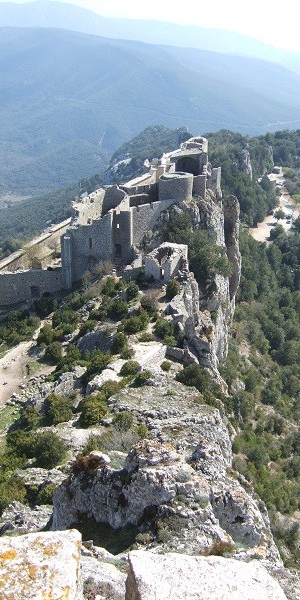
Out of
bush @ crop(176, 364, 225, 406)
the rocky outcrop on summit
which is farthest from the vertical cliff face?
the rocky outcrop on summit

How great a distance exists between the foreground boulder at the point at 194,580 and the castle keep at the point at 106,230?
28617 mm

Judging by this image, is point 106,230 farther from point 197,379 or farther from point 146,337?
point 197,379

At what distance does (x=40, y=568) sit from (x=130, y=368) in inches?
674

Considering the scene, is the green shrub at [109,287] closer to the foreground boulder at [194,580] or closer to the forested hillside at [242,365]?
the forested hillside at [242,365]

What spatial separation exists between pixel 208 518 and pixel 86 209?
94.1 ft

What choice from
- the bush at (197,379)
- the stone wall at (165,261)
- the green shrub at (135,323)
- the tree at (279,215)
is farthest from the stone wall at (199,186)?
the tree at (279,215)

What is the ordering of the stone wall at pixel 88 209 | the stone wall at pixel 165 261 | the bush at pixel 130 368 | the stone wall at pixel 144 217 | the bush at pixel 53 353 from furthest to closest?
the stone wall at pixel 88 209 < the stone wall at pixel 144 217 < the stone wall at pixel 165 261 < the bush at pixel 53 353 < the bush at pixel 130 368

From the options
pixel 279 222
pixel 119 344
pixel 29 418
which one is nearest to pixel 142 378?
pixel 119 344

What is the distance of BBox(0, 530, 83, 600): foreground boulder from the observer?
20.6 feet

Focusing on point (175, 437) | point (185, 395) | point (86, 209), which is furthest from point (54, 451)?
point (86, 209)

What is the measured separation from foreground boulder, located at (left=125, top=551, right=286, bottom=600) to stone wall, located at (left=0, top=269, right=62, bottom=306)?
30.7 m

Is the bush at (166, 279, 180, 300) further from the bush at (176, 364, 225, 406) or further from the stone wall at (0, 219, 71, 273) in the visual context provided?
the stone wall at (0, 219, 71, 273)

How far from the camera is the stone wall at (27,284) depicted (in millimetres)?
37312

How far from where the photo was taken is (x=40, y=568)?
654cm
